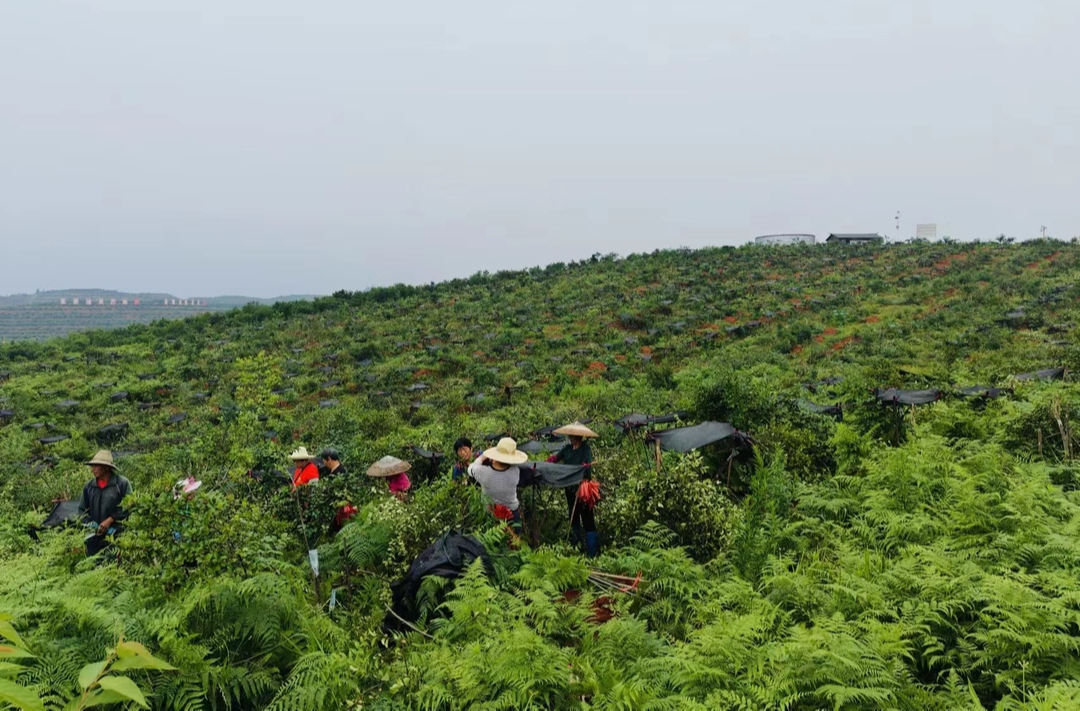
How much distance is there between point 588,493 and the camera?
22.1ft

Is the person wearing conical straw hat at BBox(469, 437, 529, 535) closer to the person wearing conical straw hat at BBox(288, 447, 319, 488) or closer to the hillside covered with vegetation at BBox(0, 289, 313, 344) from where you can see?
the person wearing conical straw hat at BBox(288, 447, 319, 488)

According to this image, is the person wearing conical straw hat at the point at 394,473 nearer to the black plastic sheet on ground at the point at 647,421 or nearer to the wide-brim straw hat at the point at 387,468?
the wide-brim straw hat at the point at 387,468

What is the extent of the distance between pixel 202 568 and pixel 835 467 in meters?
7.79

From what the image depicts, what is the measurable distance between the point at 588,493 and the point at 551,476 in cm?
49

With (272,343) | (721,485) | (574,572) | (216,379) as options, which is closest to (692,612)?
(574,572)

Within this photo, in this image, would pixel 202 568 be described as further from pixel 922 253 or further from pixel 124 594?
pixel 922 253

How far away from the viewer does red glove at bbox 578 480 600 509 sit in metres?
6.69

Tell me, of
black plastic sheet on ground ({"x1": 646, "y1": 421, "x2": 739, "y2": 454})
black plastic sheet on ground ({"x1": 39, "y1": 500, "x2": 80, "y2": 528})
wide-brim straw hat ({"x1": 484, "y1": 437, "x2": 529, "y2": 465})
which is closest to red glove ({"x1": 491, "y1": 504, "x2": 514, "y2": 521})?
wide-brim straw hat ({"x1": 484, "y1": 437, "x2": 529, "y2": 465})

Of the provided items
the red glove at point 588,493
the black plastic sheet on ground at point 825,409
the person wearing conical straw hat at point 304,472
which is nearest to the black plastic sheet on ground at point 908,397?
the black plastic sheet on ground at point 825,409

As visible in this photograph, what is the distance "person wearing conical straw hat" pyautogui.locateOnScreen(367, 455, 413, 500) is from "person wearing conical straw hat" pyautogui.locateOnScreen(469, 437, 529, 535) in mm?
1689

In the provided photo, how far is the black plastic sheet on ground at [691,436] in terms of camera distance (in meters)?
7.64

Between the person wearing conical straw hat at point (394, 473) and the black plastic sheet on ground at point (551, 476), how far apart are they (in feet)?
6.17

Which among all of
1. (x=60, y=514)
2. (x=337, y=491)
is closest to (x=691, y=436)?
(x=337, y=491)

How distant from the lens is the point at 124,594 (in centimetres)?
395
